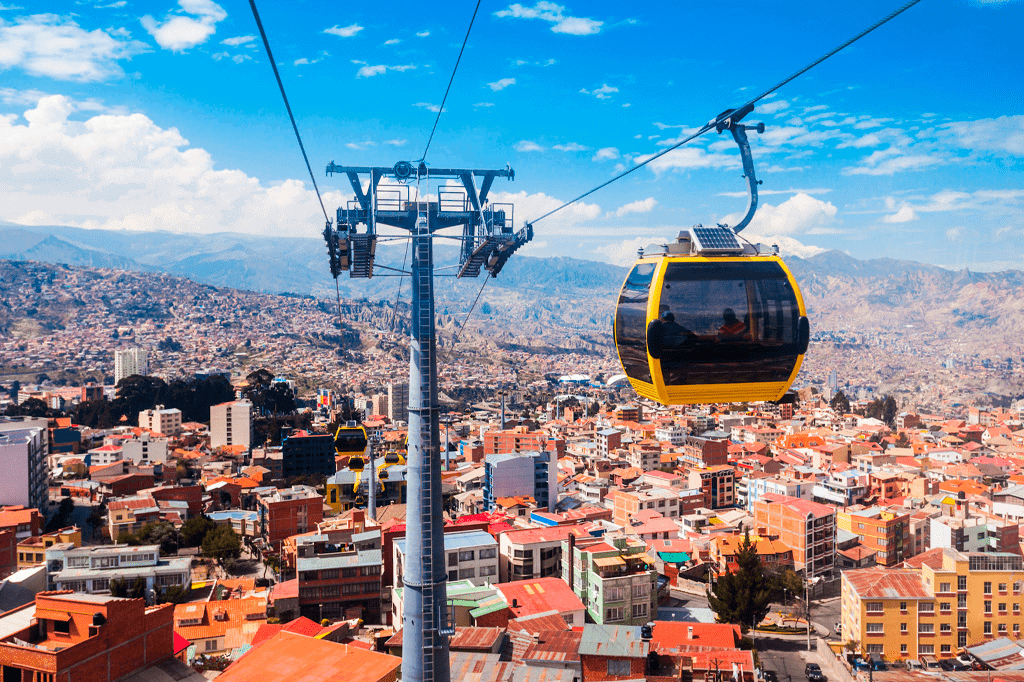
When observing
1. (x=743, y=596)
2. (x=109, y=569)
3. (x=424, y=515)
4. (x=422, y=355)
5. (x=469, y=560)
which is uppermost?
(x=422, y=355)

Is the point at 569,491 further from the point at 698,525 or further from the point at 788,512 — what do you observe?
the point at 788,512

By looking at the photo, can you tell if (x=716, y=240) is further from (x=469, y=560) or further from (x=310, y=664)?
(x=469, y=560)

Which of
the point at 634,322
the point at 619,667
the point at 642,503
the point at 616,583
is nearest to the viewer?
the point at 634,322

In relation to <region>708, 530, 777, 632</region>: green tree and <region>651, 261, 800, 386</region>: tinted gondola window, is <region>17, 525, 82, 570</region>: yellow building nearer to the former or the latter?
<region>708, 530, 777, 632</region>: green tree

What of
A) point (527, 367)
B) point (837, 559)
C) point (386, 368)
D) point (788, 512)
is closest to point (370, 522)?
point (788, 512)

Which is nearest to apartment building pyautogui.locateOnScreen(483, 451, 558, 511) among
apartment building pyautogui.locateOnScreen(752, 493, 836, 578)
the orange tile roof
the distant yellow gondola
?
apartment building pyautogui.locateOnScreen(752, 493, 836, 578)

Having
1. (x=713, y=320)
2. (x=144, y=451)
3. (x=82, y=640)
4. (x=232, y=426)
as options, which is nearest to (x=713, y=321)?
(x=713, y=320)

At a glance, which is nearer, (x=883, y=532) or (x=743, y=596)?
(x=743, y=596)
